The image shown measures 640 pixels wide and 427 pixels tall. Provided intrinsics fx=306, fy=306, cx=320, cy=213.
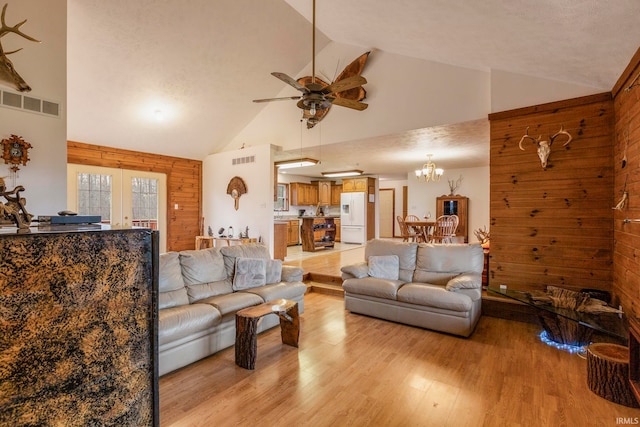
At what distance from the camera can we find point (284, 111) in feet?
20.1

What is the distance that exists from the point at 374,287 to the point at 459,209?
554cm

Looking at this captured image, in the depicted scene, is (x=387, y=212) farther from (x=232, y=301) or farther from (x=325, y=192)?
(x=232, y=301)

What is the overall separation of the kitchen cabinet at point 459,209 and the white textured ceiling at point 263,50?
1692mm

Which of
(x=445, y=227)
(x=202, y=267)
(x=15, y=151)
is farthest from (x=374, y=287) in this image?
(x=15, y=151)

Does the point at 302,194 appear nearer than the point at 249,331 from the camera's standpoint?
No

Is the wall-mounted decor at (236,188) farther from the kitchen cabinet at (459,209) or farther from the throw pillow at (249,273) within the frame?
the kitchen cabinet at (459,209)

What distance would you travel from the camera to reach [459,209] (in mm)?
8352

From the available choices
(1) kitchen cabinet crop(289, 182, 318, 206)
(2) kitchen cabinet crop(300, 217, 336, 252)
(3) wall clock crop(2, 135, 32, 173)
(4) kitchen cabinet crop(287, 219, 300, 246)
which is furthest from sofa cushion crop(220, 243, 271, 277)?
(1) kitchen cabinet crop(289, 182, 318, 206)

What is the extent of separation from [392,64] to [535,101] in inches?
81.2

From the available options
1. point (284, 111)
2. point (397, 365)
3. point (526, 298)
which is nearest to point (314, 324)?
point (397, 365)

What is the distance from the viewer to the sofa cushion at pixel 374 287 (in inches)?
148

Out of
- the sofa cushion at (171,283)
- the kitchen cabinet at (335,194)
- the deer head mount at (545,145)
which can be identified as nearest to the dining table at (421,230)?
the deer head mount at (545,145)

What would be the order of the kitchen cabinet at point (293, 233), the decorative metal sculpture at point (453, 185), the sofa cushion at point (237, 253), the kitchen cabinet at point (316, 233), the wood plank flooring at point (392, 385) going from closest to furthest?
1. the wood plank flooring at point (392, 385)
2. the sofa cushion at point (237, 253)
3. the kitchen cabinet at point (316, 233)
4. the decorative metal sculpture at point (453, 185)
5. the kitchen cabinet at point (293, 233)

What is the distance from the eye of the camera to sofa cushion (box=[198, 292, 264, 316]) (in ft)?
10.0
